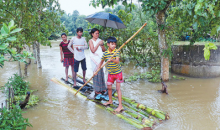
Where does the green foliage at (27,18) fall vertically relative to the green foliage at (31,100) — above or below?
above

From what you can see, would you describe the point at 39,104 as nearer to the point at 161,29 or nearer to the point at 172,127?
the point at 172,127

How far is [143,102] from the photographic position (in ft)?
15.4

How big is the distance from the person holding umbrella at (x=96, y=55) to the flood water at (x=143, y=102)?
0.48 meters

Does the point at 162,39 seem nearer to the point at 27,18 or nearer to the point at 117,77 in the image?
the point at 117,77

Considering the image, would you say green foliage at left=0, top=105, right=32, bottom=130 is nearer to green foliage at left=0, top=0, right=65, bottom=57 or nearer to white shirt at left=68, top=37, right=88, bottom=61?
green foliage at left=0, top=0, right=65, bottom=57

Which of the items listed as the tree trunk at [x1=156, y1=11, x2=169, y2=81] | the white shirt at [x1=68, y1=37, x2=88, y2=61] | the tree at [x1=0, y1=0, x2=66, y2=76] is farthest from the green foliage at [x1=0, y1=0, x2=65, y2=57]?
the tree trunk at [x1=156, y1=11, x2=169, y2=81]

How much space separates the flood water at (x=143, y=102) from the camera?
3549 mm

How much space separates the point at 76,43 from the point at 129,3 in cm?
236

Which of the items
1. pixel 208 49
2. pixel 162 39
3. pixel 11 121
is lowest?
pixel 11 121

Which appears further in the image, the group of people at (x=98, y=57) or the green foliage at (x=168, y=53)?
the green foliage at (x=168, y=53)

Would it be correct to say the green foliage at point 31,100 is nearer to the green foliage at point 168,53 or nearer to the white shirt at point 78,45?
the white shirt at point 78,45

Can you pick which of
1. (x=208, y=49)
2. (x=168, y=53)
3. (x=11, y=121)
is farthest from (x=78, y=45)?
(x=208, y=49)

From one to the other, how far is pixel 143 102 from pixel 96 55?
1.69 meters

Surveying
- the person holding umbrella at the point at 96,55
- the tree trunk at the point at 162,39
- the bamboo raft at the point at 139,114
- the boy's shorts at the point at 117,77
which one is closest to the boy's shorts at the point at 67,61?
the person holding umbrella at the point at 96,55
